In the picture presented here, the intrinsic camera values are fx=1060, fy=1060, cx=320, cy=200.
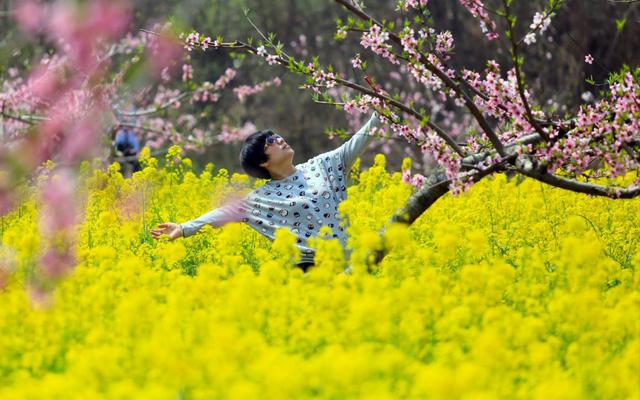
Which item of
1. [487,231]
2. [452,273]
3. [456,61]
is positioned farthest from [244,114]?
[452,273]

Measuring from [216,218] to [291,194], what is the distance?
0.46 metres

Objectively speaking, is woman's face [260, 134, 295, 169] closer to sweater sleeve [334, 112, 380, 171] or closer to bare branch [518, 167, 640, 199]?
sweater sleeve [334, 112, 380, 171]

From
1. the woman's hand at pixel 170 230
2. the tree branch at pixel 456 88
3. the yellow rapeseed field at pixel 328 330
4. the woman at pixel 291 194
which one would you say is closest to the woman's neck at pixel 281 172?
the woman at pixel 291 194

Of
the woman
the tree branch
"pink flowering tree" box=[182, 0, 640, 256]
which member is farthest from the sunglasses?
the tree branch

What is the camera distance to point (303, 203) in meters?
6.14

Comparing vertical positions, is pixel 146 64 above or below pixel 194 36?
below

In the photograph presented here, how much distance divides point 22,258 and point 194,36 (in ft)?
5.80

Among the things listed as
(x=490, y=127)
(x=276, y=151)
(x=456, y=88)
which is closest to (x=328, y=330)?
(x=456, y=88)

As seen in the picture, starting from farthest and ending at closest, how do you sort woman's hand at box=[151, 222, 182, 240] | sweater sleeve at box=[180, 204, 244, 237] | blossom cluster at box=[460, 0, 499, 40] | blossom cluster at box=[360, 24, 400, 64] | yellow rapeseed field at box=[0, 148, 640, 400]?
sweater sleeve at box=[180, 204, 244, 237], woman's hand at box=[151, 222, 182, 240], blossom cluster at box=[360, 24, 400, 64], blossom cluster at box=[460, 0, 499, 40], yellow rapeseed field at box=[0, 148, 640, 400]

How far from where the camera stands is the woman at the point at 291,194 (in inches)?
241

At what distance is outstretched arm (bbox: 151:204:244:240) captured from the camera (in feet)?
19.4

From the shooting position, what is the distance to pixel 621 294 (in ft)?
15.3

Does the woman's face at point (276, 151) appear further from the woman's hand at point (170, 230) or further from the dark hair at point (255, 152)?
the woman's hand at point (170, 230)

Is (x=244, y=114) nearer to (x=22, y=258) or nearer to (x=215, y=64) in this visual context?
(x=215, y=64)
